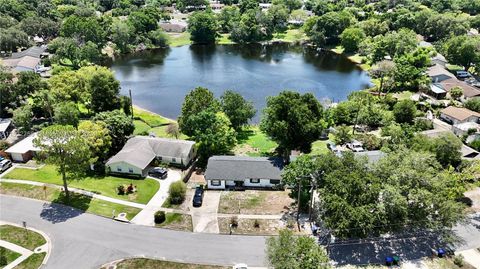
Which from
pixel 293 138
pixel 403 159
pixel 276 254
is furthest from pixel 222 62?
pixel 276 254

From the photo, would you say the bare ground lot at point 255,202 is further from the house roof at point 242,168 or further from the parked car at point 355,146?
the parked car at point 355,146

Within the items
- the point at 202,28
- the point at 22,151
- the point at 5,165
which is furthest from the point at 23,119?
the point at 202,28

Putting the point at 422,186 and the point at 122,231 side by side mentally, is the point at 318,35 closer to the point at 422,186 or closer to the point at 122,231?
the point at 422,186

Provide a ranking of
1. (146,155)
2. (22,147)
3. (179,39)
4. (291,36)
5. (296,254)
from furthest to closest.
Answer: (291,36) → (179,39) → (22,147) → (146,155) → (296,254)

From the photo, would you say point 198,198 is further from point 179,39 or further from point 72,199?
point 179,39

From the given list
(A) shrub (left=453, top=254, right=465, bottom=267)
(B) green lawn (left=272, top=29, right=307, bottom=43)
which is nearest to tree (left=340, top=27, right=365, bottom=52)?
(B) green lawn (left=272, top=29, right=307, bottom=43)

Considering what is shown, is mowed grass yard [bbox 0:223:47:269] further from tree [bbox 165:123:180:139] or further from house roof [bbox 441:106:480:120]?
house roof [bbox 441:106:480:120]

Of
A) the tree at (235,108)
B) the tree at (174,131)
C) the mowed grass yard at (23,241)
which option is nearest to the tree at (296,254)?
the mowed grass yard at (23,241)
